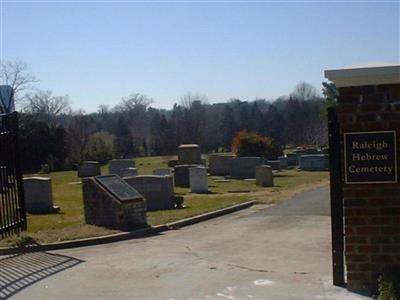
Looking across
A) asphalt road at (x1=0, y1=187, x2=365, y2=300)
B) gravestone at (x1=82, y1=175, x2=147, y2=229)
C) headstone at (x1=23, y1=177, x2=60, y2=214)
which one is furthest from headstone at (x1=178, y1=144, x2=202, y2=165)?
asphalt road at (x1=0, y1=187, x2=365, y2=300)

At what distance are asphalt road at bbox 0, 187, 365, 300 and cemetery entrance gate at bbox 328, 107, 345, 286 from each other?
0.84 ft

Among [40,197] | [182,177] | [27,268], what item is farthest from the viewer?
[182,177]

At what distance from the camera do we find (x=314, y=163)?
40.7 meters

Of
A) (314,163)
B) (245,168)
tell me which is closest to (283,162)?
(314,163)

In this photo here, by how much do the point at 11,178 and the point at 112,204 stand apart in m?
2.35

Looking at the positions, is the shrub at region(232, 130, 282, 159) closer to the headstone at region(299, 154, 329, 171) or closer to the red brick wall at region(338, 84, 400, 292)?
the headstone at region(299, 154, 329, 171)

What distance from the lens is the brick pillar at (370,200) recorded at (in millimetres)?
6309

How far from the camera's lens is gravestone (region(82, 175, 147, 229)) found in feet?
41.3

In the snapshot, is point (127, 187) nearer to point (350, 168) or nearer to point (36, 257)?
point (36, 257)

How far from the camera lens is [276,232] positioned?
11664 millimetres

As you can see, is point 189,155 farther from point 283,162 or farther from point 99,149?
point 99,149

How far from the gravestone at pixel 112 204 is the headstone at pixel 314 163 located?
28.5m

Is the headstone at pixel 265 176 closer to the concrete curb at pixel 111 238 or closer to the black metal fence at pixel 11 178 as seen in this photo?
the concrete curb at pixel 111 238

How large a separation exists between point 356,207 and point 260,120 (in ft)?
292
